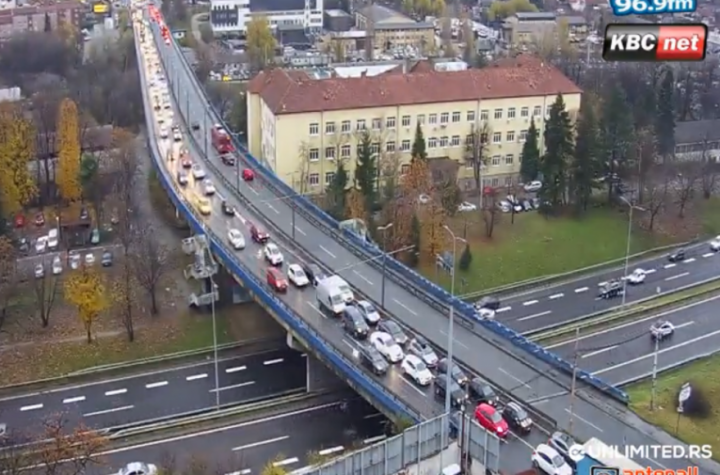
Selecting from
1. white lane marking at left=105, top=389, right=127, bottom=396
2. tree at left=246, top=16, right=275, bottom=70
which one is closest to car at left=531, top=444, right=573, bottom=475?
white lane marking at left=105, top=389, right=127, bottom=396

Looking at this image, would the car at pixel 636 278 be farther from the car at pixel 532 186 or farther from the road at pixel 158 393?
the road at pixel 158 393

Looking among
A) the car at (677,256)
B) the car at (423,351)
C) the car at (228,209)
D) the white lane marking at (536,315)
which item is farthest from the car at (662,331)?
the car at (228,209)

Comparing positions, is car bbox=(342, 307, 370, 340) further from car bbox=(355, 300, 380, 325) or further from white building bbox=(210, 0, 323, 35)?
white building bbox=(210, 0, 323, 35)

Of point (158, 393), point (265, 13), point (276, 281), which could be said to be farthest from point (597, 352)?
point (265, 13)

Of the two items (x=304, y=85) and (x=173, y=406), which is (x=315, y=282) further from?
(x=304, y=85)

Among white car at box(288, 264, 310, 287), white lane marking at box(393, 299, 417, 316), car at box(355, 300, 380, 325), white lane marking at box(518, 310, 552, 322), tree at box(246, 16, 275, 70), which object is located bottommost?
white lane marking at box(518, 310, 552, 322)

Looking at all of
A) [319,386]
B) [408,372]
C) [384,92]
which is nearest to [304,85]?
[384,92]

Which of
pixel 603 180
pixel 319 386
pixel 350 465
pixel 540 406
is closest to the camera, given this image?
pixel 350 465
